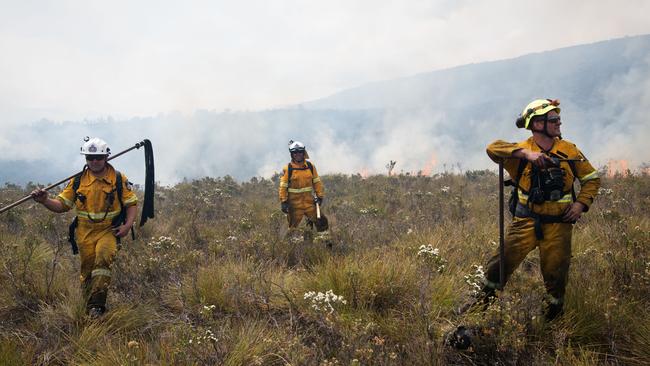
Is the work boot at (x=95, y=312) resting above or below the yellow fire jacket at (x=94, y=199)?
below

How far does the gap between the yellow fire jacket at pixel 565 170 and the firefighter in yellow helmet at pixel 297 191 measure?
4.82m

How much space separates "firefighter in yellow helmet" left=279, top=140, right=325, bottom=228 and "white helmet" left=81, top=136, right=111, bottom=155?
387 cm

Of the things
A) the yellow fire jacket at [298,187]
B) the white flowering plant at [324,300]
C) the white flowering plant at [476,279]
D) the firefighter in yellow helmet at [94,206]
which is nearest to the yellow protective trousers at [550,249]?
the white flowering plant at [476,279]

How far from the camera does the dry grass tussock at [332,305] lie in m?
2.93

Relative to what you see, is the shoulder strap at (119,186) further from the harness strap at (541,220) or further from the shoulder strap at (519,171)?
the harness strap at (541,220)

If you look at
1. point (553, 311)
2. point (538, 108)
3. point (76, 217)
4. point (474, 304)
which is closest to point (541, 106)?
point (538, 108)

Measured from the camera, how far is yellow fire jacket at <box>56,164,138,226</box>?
4.41 meters

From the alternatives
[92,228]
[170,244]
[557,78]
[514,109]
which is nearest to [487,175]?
[170,244]

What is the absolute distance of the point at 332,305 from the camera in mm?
3729

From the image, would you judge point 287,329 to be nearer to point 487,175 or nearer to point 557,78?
point 487,175

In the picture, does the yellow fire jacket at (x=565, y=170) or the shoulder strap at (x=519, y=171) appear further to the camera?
the shoulder strap at (x=519, y=171)

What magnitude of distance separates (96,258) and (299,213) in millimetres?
4346

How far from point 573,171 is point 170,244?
5.48m

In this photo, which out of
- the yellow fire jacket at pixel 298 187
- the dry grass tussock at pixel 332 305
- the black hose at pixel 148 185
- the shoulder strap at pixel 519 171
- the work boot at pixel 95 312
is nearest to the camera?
the dry grass tussock at pixel 332 305
